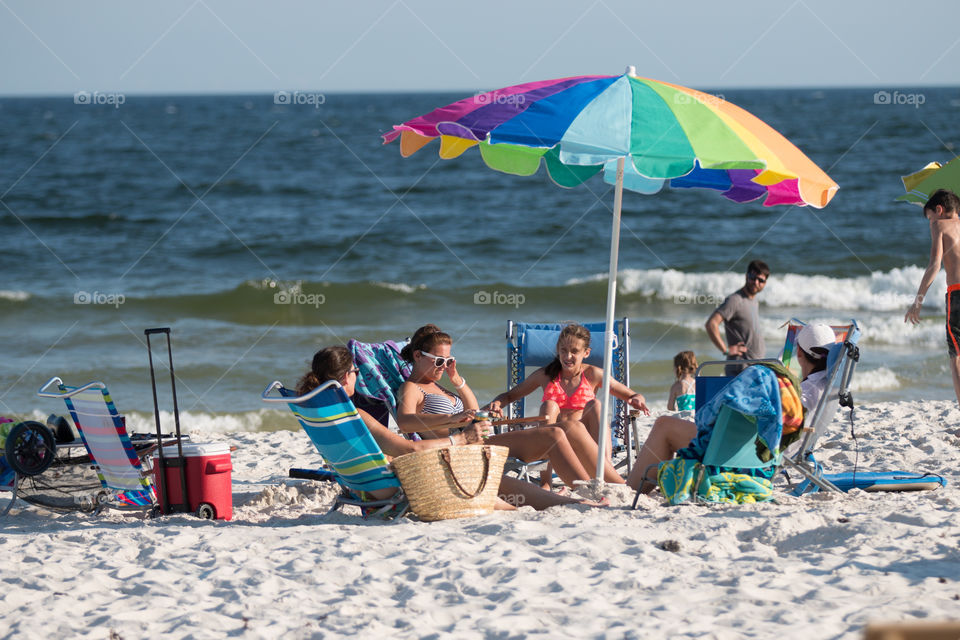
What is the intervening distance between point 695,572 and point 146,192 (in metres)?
20.6

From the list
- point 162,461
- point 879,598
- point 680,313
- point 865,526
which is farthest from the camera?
point 680,313

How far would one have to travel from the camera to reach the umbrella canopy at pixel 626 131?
13.9 feet

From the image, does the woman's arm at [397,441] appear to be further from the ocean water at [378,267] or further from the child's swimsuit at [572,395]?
the ocean water at [378,267]

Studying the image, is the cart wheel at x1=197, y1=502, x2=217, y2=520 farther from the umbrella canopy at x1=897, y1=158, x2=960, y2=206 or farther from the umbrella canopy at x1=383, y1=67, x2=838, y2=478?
the umbrella canopy at x1=897, y1=158, x2=960, y2=206

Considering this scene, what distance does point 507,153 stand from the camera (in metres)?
5.43

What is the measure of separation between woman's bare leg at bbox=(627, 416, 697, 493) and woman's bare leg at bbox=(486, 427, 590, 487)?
287 mm

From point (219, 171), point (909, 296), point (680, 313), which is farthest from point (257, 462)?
point (219, 171)

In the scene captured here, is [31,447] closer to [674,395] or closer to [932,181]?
[674,395]

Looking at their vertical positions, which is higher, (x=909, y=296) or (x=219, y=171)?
(x=219, y=171)

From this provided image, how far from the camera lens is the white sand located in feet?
10.8

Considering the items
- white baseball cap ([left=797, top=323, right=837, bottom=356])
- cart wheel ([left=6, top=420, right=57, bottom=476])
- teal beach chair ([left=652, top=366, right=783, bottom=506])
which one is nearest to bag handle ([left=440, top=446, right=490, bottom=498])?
Answer: teal beach chair ([left=652, top=366, right=783, bottom=506])

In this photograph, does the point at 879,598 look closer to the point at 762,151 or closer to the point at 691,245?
the point at 762,151

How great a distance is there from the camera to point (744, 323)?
7113mm

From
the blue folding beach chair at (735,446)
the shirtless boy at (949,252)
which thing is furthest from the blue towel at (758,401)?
the shirtless boy at (949,252)
